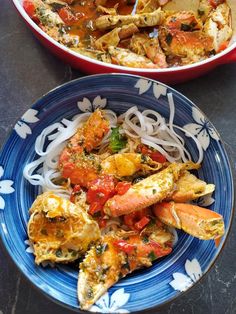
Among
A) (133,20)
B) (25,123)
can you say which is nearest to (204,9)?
(133,20)

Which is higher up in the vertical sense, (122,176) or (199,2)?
(199,2)

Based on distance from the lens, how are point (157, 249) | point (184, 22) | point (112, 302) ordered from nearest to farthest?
1. point (112, 302)
2. point (157, 249)
3. point (184, 22)

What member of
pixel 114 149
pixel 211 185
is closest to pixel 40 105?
pixel 114 149

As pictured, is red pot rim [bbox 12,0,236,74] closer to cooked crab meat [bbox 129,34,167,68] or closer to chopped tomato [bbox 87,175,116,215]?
cooked crab meat [bbox 129,34,167,68]

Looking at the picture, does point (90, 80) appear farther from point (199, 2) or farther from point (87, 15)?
point (199, 2)

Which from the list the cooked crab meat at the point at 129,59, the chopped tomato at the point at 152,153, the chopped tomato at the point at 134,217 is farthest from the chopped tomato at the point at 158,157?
the cooked crab meat at the point at 129,59

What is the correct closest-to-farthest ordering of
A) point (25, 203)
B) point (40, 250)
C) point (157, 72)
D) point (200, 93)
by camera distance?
point (40, 250) → point (25, 203) → point (157, 72) → point (200, 93)

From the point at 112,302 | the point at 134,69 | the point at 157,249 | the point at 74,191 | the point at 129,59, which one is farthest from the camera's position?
the point at 129,59

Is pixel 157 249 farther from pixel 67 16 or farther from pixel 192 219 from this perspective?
pixel 67 16
